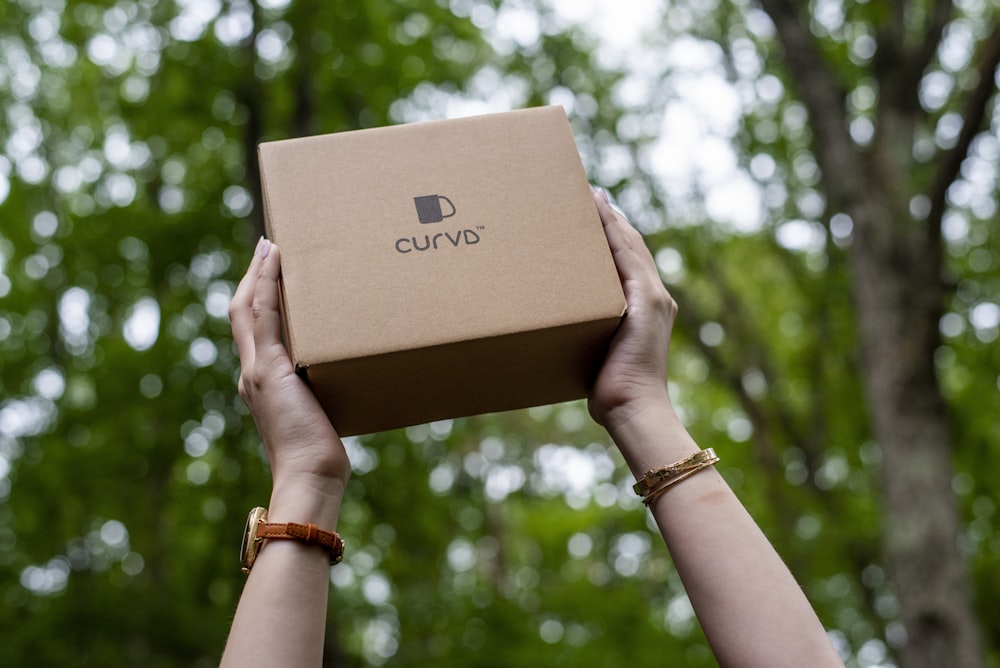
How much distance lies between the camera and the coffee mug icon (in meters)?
1.64

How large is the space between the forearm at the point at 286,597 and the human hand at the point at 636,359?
1.58 feet

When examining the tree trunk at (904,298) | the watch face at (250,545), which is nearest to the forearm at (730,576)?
the watch face at (250,545)

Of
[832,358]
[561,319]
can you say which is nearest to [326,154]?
[561,319]

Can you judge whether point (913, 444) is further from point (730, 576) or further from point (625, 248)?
point (730, 576)

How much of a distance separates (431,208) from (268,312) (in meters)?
0.33

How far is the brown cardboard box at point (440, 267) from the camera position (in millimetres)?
1525

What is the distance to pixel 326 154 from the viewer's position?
5.57 feet

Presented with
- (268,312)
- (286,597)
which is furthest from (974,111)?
(286,597)

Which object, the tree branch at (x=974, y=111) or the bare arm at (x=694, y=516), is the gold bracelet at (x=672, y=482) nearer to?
the bare arm at (x=694, y=516)

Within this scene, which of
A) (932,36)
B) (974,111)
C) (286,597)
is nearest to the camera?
(286,597)

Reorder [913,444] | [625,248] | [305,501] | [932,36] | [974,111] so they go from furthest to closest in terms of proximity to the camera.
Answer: [932,36]
[913,444]
[974,111]
[625,248]
[305,501]

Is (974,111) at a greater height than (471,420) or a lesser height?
lesser

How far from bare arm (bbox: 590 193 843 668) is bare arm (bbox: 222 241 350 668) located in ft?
1.54

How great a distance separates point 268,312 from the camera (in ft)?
5.11
